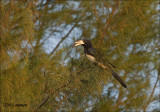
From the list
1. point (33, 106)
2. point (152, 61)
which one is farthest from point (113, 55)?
point (33, 106)

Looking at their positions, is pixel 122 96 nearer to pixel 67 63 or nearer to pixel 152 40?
pixel 152 40

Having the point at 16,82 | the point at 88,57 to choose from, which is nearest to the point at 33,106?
the point at 88,57

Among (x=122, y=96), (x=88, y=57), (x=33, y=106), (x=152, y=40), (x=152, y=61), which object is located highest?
(x=88, y=57)

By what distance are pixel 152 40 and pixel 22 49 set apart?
4.09ft

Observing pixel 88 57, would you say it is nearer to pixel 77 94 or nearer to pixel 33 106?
pixel 77 94

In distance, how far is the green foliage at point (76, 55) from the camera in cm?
142

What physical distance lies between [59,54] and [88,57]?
0.15 m

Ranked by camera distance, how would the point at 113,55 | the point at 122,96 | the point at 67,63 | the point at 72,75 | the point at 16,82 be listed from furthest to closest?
1. the point at 122,96
2. the point at 113,55
3. the point at 16,82
4. the point at 67,63
5. the point at 72,75

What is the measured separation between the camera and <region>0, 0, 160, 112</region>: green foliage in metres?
1.42

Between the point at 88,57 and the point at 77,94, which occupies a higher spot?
the point at 88,57

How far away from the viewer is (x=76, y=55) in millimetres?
1469

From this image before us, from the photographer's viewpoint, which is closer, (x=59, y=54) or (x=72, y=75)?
(x=72, y=75)

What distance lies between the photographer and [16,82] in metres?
2.00

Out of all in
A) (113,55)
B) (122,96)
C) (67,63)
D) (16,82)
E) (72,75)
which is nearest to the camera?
(72,75)
